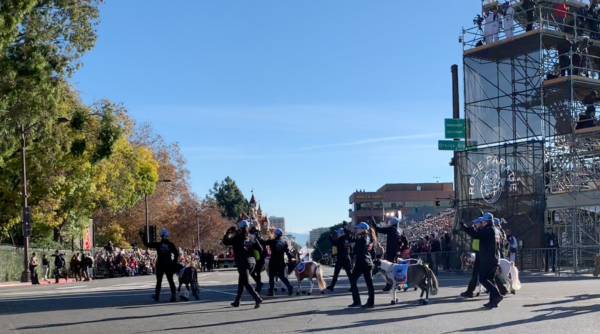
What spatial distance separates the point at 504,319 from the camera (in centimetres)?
1279

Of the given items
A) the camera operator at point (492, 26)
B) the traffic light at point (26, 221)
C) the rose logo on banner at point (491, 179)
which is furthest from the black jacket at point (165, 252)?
the camera operator at point (492, 26)

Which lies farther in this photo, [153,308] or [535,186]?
[535,186]

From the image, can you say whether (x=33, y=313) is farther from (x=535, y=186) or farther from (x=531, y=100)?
(x=531, y=100)

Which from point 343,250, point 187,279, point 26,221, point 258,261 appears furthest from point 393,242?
point 26,221

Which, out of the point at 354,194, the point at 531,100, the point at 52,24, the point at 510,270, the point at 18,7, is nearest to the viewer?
the point at 510,270

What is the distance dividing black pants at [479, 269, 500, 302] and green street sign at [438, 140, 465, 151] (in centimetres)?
2266

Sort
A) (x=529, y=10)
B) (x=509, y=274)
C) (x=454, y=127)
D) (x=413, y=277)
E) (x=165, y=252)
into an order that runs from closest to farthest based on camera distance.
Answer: (x=413, y=277)
(x=509, y=274)
(x=165, y=252)
(x=529, y=10)
(x=454, y=127)

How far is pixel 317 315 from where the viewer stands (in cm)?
1409

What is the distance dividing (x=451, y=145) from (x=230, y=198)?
90.4 meters

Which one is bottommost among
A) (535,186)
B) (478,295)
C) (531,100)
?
(478,295)

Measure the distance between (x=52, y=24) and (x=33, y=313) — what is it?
18.7 m

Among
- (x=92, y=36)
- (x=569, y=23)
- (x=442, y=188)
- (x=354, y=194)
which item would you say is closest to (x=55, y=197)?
(x=92, y=36)

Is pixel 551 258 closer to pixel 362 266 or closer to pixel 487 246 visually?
pixel 487 246

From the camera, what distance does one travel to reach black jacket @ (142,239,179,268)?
18047 mm
